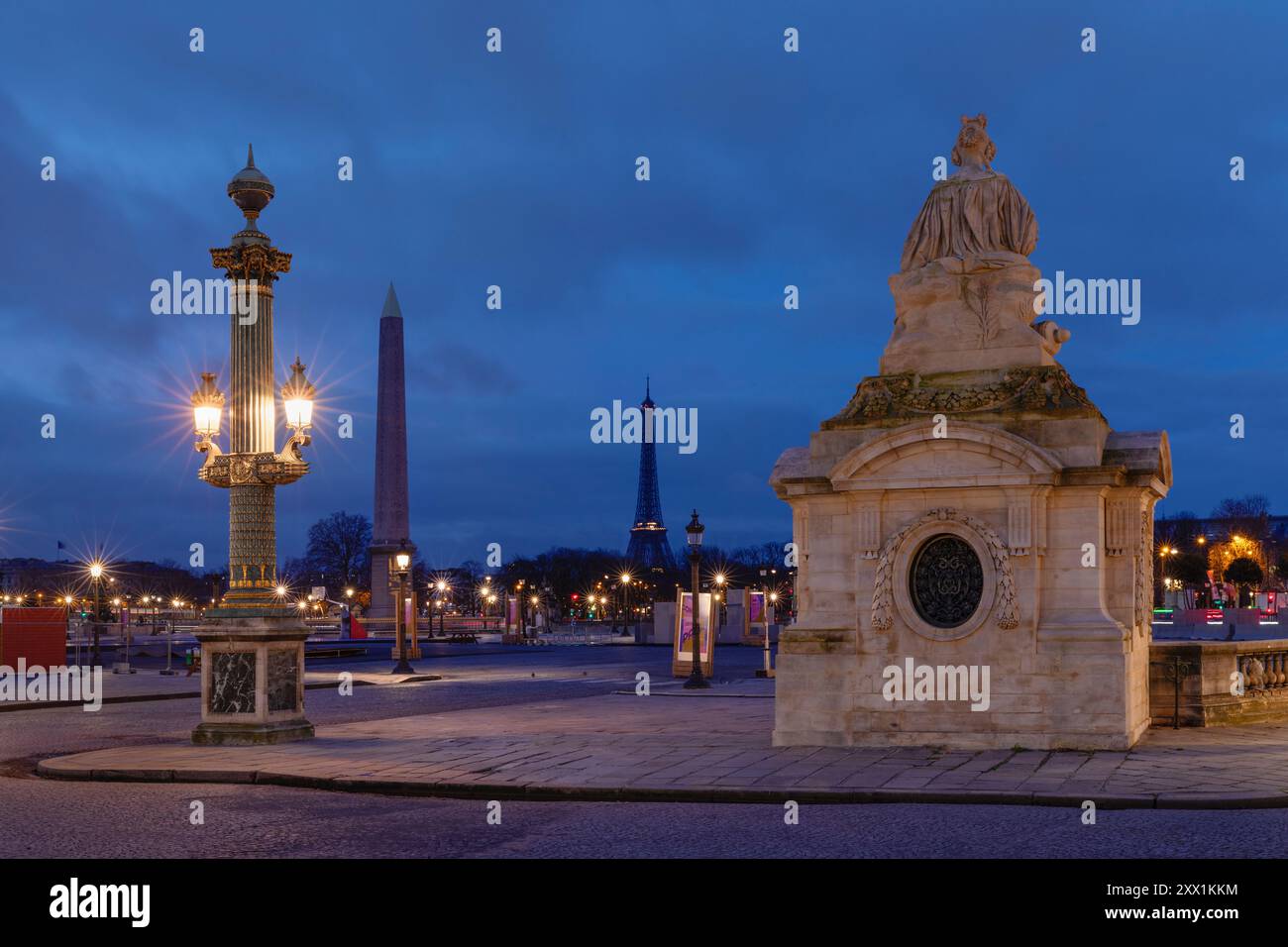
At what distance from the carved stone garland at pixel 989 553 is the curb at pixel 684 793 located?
153 inches

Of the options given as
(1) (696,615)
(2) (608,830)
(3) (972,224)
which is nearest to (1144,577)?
(3) (972,224)

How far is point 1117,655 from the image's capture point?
15.5 metres

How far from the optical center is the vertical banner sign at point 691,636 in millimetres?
35531

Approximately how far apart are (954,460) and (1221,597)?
9391 cm

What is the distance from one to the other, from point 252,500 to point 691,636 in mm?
20207

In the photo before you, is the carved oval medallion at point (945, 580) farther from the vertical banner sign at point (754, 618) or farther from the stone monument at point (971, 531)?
the vertical banner sign at point (754, 618)

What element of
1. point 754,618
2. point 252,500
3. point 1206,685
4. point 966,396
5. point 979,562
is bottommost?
point 754,618

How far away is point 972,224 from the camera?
56.6 feet

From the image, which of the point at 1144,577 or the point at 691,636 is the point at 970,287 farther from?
the point at 691,636

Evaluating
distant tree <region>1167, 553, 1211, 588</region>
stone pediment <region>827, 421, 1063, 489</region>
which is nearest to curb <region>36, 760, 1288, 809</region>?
stone pediment <region>827, 421, 1063, 489</region>

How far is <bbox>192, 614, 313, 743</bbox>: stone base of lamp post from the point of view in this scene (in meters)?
18.5

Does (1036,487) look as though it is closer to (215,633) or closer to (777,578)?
(215,633)
